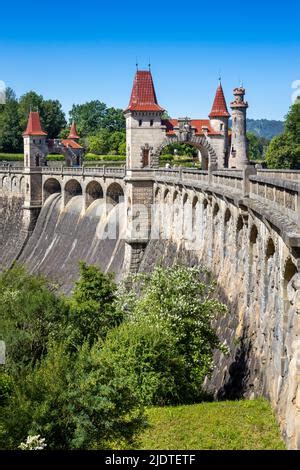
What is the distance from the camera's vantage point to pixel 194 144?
49.0m

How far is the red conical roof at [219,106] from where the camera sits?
5353cm

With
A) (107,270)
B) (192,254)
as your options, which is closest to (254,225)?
Answer: (192,254)

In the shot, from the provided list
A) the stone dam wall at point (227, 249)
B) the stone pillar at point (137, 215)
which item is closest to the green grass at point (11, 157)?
the stone dam wall at point (227, 249)

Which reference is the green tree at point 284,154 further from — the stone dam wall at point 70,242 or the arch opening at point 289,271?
the arch opening at point 289,271

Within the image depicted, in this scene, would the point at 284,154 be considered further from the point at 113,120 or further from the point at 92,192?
the point at 113,120

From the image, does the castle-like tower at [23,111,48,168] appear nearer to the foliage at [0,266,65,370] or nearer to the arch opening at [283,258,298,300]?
the foliage at [0,266,65,370]

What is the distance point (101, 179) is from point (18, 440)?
4266 centimetres

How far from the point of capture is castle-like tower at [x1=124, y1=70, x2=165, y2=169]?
1781 inches

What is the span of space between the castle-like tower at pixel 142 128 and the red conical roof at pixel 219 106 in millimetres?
9138

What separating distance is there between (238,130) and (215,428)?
4457 cm

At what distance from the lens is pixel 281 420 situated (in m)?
15.7

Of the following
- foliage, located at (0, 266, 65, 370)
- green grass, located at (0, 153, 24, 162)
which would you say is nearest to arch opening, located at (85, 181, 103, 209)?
foliage, located at (0, 266, 65, 370)

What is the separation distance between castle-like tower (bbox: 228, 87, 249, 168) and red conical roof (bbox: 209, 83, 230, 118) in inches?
166

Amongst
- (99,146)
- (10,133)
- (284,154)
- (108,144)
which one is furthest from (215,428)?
(108,144)
